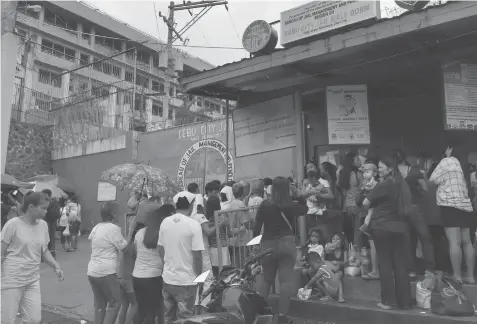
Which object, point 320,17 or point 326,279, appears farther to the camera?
point 320,17

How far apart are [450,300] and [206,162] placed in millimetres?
10826

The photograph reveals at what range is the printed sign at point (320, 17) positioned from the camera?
20.4 ft

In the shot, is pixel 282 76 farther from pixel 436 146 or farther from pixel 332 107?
pixel 436 146

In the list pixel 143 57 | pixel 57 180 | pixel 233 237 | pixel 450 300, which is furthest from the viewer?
pixel 143 57

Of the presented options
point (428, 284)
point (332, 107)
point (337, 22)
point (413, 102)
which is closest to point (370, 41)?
point (337, 22)

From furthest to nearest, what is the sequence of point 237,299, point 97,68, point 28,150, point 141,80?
point 141,80
point 97,68
point 28,150
point 237,299

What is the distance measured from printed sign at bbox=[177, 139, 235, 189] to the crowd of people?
7.96 metres

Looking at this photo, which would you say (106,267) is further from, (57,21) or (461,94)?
(57,21)

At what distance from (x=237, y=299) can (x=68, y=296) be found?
5.41m

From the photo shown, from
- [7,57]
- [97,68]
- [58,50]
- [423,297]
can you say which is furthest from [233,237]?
[58,50]

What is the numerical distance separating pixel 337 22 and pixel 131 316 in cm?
511

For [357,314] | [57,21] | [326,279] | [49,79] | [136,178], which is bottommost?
[357,314]

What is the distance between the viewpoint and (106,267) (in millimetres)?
5441

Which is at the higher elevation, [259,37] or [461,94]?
[259,37]
